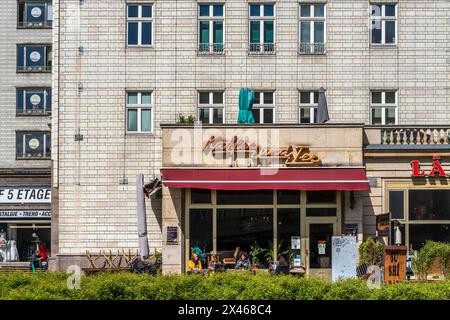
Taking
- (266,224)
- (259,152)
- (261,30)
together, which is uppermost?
(261,30)

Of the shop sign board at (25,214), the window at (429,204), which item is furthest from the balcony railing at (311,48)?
the shop sign board at (25,214)

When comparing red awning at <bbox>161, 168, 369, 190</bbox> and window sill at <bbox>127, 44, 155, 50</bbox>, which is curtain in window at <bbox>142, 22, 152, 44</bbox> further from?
red awning at <bbox>161, 168, 369, 190</bbox>

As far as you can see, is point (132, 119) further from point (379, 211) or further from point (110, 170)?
point (379, 211)

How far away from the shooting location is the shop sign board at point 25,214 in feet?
150

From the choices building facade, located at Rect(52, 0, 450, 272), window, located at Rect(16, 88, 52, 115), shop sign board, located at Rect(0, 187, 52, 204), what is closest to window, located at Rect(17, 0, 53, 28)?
window, located at Rect(16, 88, 52, 115)

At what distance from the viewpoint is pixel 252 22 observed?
3353 centimetres

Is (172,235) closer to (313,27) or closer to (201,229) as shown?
(201,229)

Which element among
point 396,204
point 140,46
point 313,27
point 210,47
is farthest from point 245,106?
point 396,204

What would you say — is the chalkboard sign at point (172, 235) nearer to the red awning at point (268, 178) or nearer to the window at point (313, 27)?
the red awning at point (268, 178)

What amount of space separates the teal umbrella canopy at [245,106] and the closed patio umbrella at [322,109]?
8.15 ft

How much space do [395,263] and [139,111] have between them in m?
12.8

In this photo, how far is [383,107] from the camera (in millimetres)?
33344

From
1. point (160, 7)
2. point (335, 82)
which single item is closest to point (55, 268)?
point (160, 7)
